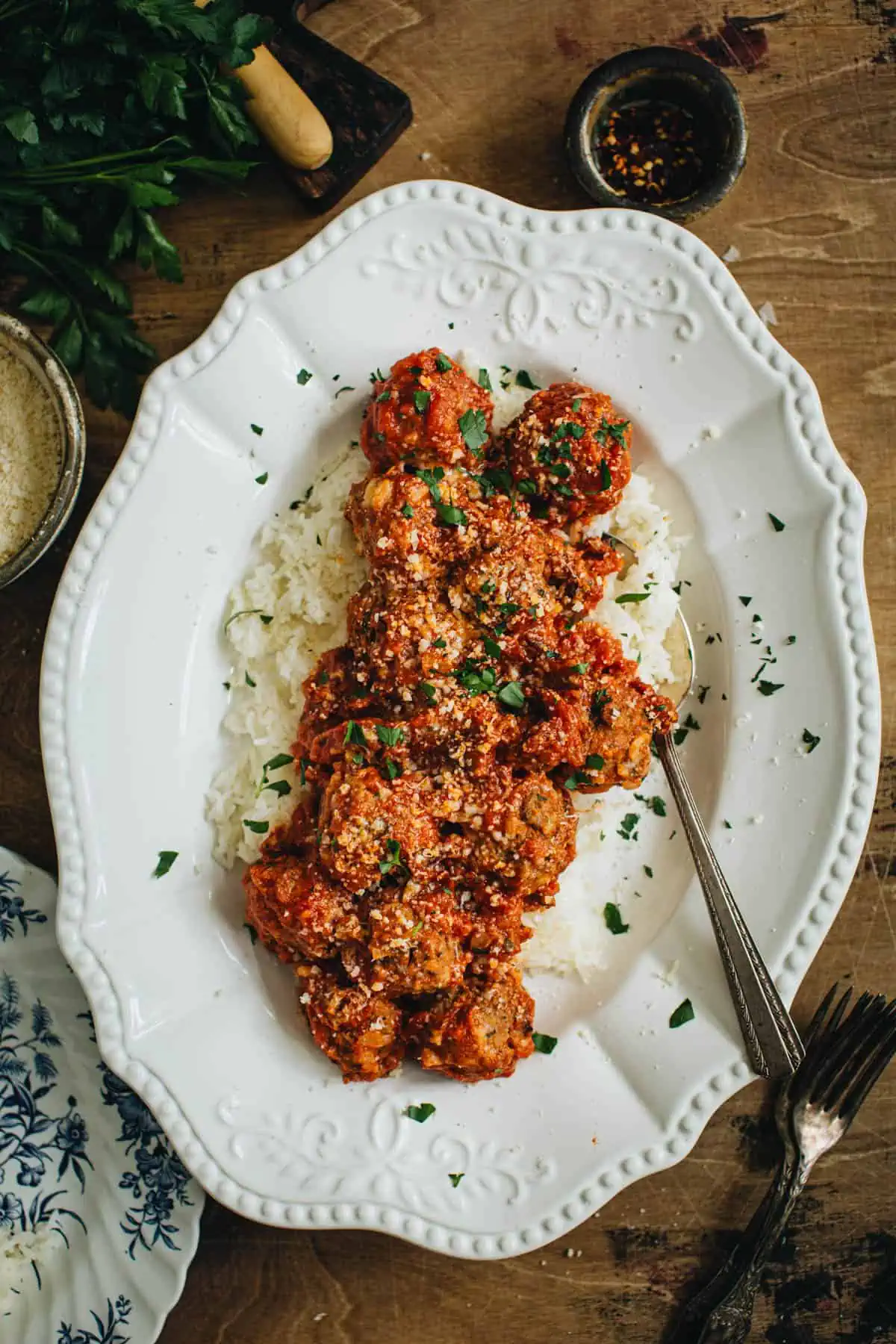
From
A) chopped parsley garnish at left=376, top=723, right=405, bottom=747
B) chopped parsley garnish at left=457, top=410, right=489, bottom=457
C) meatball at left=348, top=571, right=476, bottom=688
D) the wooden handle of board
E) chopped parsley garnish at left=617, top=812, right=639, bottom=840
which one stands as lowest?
chopped parsley garnish at left=617, top=812, right=639, bottom=840

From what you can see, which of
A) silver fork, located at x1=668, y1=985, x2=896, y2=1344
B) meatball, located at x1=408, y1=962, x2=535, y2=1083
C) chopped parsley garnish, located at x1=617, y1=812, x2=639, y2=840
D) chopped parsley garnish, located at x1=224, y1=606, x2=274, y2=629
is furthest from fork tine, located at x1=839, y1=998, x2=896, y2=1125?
chopped parsley garnish, located at x1=224, y1=606, x2=274, y2=629

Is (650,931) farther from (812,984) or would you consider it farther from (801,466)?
(801,466)

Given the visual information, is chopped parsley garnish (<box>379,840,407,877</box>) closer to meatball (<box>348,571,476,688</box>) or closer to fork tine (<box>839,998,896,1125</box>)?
meatball (<box>348,571,476,688</box>)

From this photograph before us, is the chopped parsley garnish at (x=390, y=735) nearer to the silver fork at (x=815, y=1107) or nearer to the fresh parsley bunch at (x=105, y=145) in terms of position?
the fresh parsley bunch at (x=105, y=145)

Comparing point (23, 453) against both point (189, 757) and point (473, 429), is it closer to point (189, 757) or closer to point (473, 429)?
point (189, 757)

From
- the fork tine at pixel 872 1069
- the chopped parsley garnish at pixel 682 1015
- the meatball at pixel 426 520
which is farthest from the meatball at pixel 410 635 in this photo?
the fork tine at pixel 872 1069

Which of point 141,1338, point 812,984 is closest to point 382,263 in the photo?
point 812,984
